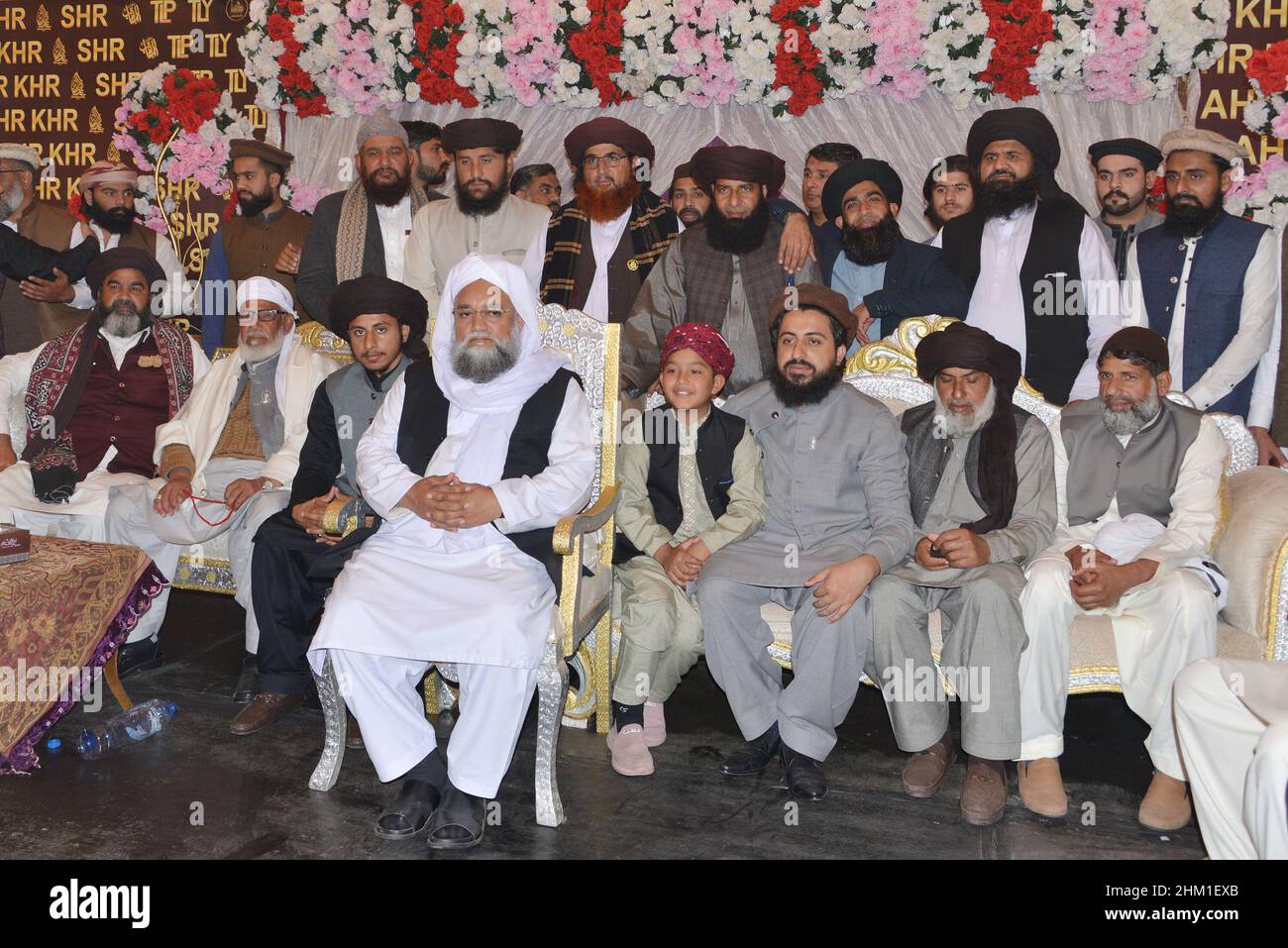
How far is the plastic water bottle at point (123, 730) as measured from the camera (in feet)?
13.2

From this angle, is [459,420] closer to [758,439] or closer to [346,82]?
[758,439]

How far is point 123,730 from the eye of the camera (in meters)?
4.15

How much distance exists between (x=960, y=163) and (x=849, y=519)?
237cm

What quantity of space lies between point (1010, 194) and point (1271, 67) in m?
1.99

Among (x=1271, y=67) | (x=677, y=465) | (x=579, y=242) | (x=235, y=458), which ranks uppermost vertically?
(x=1271, y=67)

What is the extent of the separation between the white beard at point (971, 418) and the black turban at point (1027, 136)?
1.40 metres

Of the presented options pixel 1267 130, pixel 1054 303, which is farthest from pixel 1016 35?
pixel 1054 303

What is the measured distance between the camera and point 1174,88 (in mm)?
6152

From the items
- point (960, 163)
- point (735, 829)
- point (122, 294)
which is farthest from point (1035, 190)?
point (122, 294)

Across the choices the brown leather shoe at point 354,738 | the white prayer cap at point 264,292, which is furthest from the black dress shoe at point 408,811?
the white prayer cap at point 264,292

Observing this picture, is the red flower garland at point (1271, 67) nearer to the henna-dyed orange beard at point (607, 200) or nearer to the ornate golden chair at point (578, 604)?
the henna-dyed orange beard at point (607, 200)

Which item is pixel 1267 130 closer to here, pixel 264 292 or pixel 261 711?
pixel 264 292

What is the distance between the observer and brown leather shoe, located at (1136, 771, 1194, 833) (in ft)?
11.6

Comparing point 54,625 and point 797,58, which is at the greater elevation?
point 797,58
